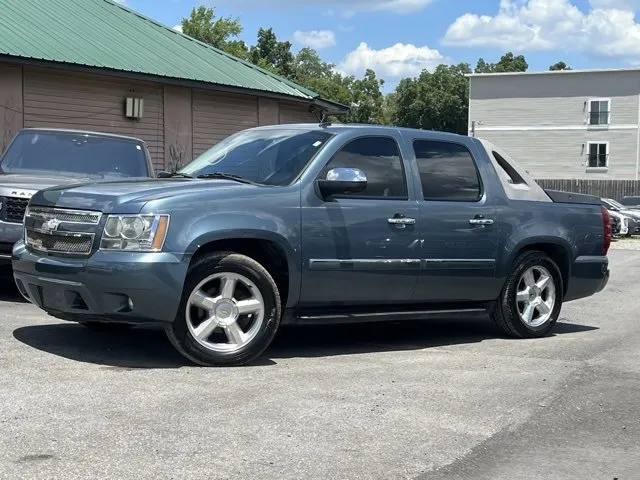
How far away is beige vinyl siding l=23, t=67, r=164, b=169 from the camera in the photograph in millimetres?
17281

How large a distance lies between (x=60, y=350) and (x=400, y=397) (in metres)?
2.64

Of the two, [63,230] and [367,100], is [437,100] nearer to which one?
[367,100]

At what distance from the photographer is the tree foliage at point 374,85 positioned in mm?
70625

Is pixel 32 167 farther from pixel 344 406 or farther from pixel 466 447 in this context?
pixel 466 447

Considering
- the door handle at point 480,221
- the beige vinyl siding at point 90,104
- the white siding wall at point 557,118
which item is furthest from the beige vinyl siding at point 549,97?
the door handle at point 480,221

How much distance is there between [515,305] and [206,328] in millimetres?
→ 3215

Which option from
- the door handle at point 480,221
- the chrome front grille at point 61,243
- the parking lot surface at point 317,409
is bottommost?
the parking lot surface at point 317,409

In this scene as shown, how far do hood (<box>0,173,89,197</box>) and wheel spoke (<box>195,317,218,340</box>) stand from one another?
3549 millimetres

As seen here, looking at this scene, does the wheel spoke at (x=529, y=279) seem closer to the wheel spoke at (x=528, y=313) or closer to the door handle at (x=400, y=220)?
the wheel spoke at (x=528, y=313)

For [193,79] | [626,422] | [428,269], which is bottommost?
[626,422]

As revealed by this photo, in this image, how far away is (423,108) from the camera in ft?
286

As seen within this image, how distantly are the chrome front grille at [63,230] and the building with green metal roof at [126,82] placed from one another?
9.90 metres

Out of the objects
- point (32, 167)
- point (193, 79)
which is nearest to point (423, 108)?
point (193, 79)

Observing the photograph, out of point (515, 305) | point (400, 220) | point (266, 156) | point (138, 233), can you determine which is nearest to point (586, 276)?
point (515, 305)
